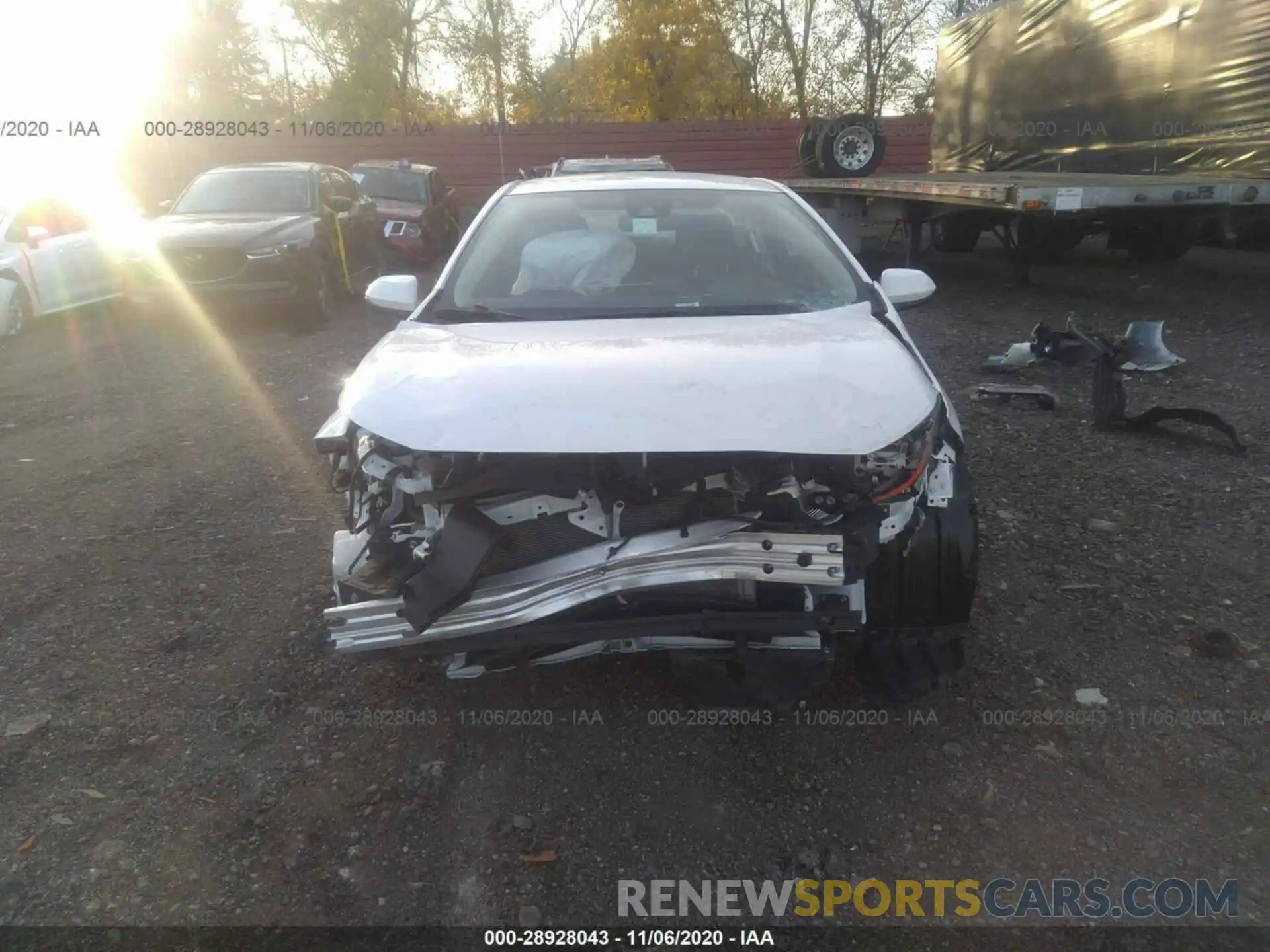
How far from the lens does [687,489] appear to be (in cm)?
240

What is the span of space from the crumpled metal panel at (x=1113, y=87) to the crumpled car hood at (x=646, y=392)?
833 cm

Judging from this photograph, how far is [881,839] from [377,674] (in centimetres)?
172

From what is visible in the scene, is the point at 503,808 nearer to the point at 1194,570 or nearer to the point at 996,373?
the point at 1194,570

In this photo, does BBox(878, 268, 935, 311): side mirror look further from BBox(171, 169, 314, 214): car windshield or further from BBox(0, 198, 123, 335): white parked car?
BBox(0, 198, 123, 335): white parked car

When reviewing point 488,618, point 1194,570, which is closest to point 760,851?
point 488,618

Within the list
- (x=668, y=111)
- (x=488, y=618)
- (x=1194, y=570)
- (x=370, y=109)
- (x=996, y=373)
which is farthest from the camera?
(x=370, y=109)

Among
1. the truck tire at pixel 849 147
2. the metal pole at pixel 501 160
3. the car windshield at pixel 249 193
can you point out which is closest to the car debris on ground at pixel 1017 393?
the car windshield at pixel 249 193

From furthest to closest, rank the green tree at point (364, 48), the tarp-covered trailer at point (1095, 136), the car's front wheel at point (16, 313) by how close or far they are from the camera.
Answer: the green tree at point (364, 48), the car's front wheel at point (16, 313), the tarp-covered trailer at point (1095, 136)

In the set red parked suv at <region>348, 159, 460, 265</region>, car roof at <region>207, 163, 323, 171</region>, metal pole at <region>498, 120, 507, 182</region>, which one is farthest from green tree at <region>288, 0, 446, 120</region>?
car roof at <region>207, 163, 323, 171</region>

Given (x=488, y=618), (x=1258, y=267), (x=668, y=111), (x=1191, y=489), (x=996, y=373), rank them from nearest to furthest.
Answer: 1. (x=488, y=618)
2. (x=1191, y=489)
3. (x=996, y=373)
4. (x=1258, y=267)
5. (x=668, y=111)

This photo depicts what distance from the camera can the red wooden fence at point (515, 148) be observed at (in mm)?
20016

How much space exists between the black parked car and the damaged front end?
7.24 meters

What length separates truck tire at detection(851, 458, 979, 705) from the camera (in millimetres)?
2598

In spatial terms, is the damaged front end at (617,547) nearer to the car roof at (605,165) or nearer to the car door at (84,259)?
the car roof at (605,165)
